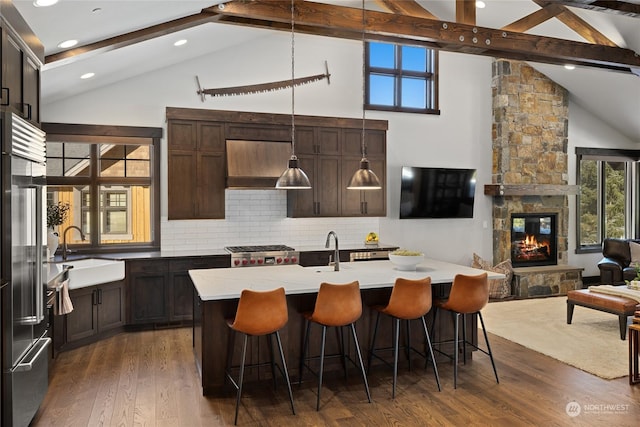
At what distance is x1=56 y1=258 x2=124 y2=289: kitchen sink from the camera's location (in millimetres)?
5035

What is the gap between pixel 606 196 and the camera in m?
9.64

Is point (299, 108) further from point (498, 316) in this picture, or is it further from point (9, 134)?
point (9, 134)

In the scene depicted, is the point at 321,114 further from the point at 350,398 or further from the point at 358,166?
the point at 350,398

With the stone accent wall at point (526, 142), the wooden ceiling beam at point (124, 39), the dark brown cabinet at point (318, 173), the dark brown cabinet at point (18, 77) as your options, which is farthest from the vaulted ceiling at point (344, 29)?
the dark brown cabinet at point (318, 173)

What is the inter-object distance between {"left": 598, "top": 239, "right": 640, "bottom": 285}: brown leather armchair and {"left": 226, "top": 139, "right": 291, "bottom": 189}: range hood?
5.58m

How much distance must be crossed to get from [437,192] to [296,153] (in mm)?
2565

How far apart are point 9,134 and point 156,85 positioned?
411cm

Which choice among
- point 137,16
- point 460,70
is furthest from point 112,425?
point 460,70

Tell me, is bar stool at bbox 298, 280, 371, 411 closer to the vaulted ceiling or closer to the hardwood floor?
the hardwood floor

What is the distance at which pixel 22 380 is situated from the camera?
9.70ft

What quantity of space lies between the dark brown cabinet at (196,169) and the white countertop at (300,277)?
6.36 ft

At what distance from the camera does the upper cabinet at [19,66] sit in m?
2.71

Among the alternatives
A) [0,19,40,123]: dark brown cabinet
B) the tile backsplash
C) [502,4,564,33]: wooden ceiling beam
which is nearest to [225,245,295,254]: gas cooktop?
the tile backsplash

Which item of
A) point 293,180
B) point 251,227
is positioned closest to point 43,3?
point 293,180
